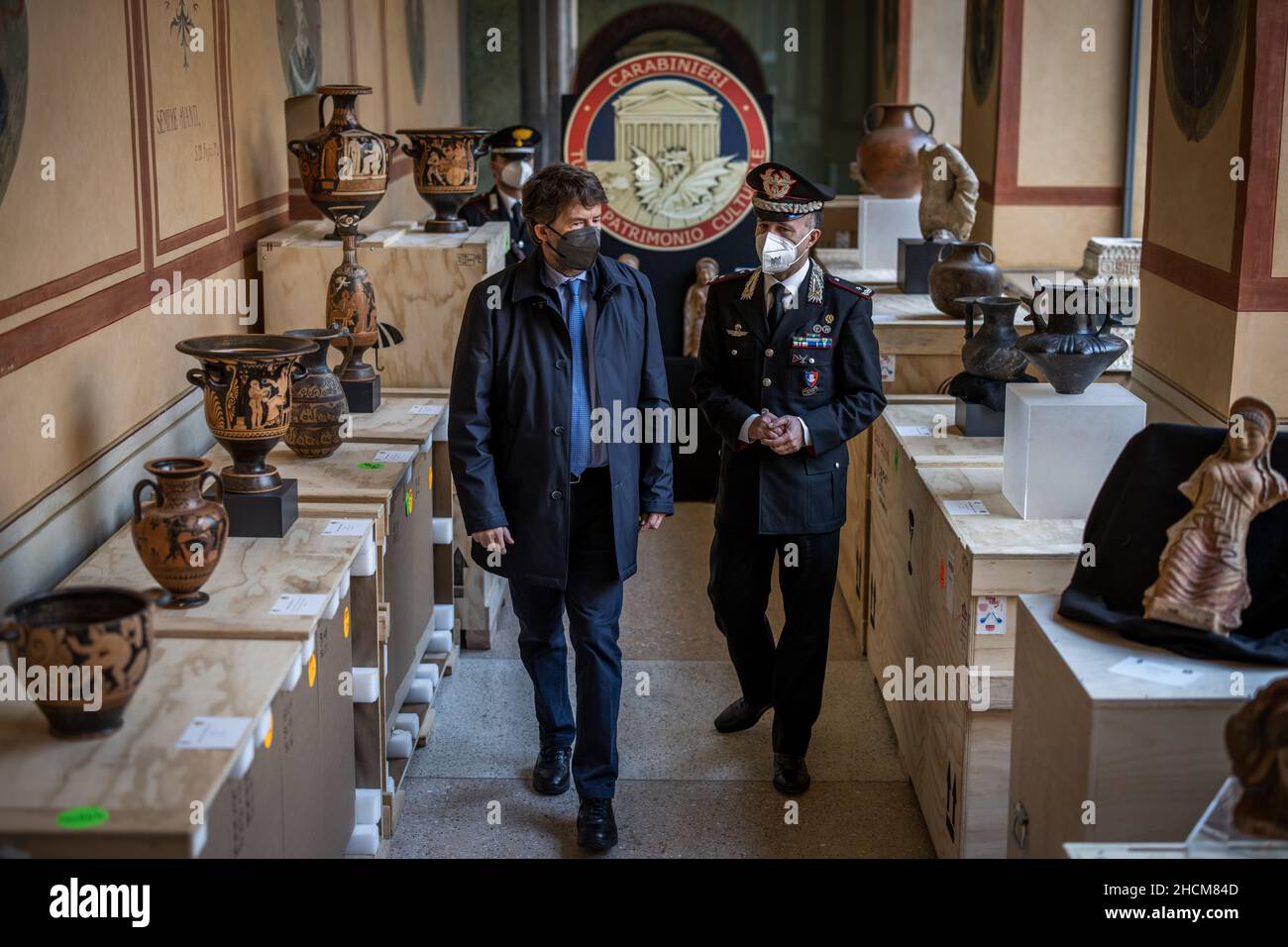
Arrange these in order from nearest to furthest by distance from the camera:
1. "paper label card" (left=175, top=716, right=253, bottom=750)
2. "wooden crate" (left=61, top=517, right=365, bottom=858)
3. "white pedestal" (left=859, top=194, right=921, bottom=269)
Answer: "paper label card" (left=175, top=716, right=253, bottom=750) → "wooden crate" (left=61, top=517, right=365, bottom=858) → "white pedestal" (left=859, top=194, right=921, bottom=269)

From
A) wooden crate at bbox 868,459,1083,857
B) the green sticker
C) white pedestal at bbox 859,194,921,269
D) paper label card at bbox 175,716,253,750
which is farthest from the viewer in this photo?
white pedestal at bbox 859,194,921,269

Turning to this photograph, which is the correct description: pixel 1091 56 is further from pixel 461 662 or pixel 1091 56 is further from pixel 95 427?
pixel 95 427

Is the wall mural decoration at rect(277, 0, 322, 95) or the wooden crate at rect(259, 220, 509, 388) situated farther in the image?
the wall mural decoration at rect(277, 0, 322, 95)

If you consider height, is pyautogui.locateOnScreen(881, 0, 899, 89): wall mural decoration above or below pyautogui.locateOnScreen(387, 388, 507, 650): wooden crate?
above

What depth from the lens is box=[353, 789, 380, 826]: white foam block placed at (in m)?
3.55

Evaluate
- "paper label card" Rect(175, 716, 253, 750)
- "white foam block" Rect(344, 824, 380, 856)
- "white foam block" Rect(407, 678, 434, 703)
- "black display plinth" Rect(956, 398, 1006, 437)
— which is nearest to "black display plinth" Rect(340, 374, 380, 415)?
"white foam block" Rect(407, 678, 434, 703)

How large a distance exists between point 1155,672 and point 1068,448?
1.04m

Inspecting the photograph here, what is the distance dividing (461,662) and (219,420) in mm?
1851

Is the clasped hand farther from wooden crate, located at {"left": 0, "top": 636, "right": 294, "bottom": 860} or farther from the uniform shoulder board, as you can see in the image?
wooden crate, located at {"left": 0, "top": 636, "right": 294, "bottom": 860}

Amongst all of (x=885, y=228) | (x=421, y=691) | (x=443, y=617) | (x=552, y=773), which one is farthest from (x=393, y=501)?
(x=885, y=228)

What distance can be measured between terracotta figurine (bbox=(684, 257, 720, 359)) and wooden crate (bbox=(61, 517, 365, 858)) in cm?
383

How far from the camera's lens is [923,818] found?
3895mm

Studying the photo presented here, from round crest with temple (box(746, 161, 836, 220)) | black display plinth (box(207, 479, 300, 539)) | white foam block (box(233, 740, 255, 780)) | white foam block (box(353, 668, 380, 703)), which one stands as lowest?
white foam block (box(353, 668, 380, 703))

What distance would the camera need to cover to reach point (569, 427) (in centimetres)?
357
